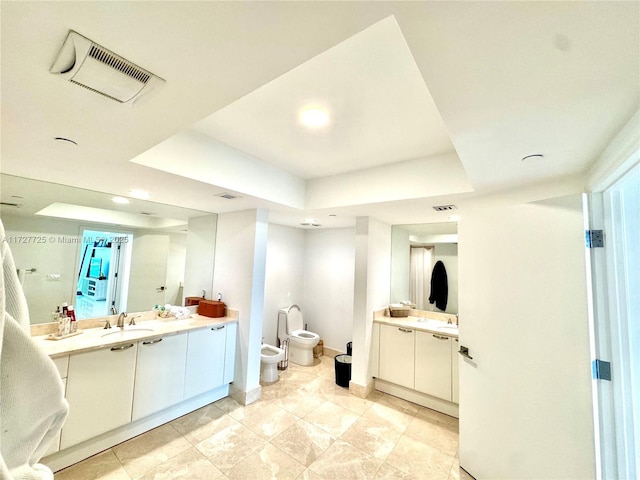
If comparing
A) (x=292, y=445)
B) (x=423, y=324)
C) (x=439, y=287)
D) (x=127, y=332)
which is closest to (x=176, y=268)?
(x=127, y=332)

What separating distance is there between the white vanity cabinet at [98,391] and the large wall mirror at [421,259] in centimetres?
314

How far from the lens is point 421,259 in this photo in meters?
3.57

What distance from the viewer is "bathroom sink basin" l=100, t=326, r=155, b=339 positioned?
222cm

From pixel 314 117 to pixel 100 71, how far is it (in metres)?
1.15

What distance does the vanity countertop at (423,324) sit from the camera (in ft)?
9.07

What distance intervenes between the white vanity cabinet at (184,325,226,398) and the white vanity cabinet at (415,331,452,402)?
2.24 meters

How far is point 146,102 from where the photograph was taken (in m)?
1.05

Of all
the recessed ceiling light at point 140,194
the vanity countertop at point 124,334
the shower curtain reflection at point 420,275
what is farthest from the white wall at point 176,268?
the shower curtain reflection at point 420,275

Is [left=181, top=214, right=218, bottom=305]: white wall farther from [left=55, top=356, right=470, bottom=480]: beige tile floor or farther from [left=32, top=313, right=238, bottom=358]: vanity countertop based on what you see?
[left=55, top=356, right=470, bottom=480]: beige tile floor

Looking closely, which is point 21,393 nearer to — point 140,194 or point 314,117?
point 314,117

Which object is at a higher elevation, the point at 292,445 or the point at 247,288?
the point at 247,288

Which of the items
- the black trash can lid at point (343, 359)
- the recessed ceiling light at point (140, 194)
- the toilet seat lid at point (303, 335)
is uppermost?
the recessed ceiling light at point (140, 194)

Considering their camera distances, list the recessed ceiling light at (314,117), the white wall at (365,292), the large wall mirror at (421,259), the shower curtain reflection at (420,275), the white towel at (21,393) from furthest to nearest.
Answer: the shower curtain reflection at (420,275) → the large wall mirror at (421,259) → the white wall at (365,292) → the recessed ceiling light at (314,117) → the white towel at (21,393)

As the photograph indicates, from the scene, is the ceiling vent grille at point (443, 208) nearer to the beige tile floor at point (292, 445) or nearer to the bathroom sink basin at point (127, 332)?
the beige tile floor at point (292, 445)
